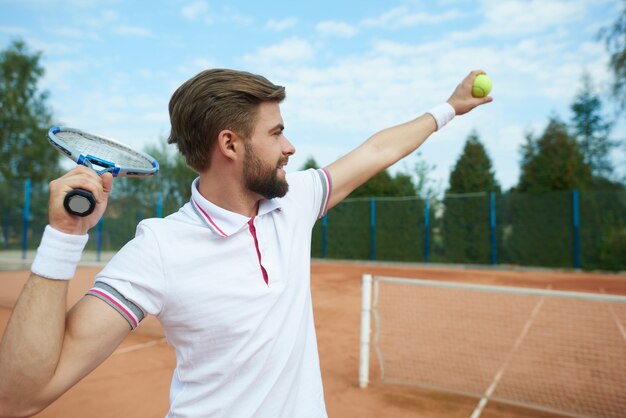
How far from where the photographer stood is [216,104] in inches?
61.8

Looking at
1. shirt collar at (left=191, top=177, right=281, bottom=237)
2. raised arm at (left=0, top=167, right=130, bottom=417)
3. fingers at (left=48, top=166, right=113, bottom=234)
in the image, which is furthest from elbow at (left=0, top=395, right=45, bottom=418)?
shirt collar at (left=191, top=177, right=281, bottom=237)

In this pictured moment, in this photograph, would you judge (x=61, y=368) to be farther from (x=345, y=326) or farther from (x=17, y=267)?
(x=17, y=267)

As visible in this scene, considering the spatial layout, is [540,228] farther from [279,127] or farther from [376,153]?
[279,127]

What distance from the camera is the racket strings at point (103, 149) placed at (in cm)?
182

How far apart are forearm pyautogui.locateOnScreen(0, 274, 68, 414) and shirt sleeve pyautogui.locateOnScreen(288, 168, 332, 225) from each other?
0.95 meters

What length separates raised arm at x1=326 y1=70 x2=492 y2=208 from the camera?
2.09m

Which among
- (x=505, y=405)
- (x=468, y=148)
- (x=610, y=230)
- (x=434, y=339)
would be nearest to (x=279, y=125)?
(x=505, y=405)

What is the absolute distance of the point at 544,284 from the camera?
1487 cm

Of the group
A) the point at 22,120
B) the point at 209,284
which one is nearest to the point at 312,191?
the point at 209,284

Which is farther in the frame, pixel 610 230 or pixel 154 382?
pixel 610 230

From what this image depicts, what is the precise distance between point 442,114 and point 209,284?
4.60 ft

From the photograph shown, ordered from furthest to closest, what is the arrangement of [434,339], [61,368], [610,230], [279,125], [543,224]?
[543,224] → [610,230] → [434,339] → [279,125] → [61,368]

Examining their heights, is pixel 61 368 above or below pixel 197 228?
below

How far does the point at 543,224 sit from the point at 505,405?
50.7 feet
